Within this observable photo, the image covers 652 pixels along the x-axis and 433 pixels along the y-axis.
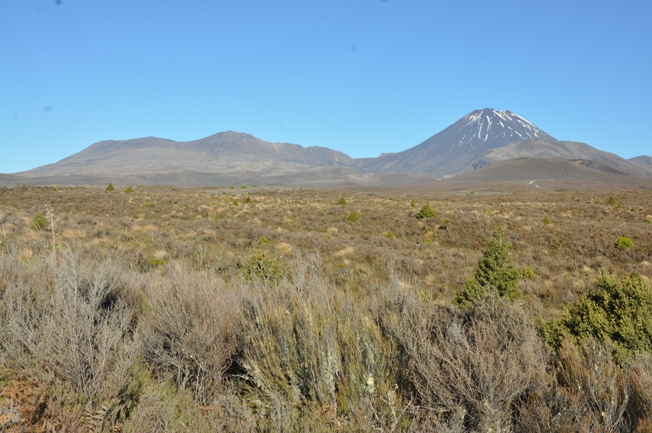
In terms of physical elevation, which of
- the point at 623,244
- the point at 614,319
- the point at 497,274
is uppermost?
the point at 614,319

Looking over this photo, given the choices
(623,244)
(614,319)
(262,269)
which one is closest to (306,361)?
(614,319)

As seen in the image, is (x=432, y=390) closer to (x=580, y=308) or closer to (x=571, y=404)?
(x=571, y=404)

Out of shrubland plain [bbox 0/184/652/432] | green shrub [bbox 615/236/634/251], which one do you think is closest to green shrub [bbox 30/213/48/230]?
shrubland plain [bbox 0/184/652/432]

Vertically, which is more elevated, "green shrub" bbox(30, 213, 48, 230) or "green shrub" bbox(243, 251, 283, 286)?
"green shrub" bbox(30, 213, 48, 230)

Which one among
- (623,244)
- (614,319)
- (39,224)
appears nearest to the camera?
(614,319)

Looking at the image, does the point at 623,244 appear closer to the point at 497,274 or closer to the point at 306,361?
the point at 497,274

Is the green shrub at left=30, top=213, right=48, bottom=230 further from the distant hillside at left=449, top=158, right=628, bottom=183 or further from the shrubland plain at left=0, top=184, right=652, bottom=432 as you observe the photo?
the distant hillside at left=449, top=158, right=628, bottom=183

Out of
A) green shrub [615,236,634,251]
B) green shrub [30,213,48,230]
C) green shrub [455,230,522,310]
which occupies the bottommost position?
green shrub [615,236,634,251]

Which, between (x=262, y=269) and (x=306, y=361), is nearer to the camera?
(x=306, y=361)

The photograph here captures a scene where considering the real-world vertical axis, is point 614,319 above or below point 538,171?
above
